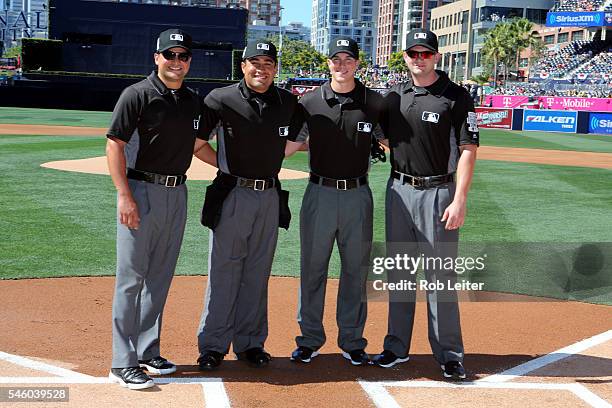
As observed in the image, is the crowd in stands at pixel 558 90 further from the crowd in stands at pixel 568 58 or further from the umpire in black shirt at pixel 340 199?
the umpire in black shirt at pixel 340 199

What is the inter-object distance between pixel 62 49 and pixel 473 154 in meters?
42.3

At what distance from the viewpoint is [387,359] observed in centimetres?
523

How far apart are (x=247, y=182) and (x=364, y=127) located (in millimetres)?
866

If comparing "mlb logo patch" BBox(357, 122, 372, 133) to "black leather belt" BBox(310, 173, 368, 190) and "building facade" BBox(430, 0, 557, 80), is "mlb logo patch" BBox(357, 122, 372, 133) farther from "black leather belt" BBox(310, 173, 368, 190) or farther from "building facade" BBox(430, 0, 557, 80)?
"building facade" BBox(430, 0, 557, 80)

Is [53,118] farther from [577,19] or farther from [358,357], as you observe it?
[577,19]

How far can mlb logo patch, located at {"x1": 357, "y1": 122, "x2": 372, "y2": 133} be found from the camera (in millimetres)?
5199

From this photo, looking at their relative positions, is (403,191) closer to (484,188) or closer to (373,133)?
(373,133)

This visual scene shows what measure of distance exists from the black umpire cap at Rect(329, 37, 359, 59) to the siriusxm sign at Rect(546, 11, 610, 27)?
66.9 m

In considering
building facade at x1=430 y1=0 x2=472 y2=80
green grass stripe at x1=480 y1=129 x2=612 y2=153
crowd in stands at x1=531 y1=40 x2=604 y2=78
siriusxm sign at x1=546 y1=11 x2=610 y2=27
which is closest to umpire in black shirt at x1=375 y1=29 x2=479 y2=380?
green grass stripe at x1=480 y1=129 x2=612 y2=153

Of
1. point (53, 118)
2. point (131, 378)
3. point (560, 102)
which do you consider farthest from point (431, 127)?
point (560, 102)

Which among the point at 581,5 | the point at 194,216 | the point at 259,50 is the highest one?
the point at 581,5

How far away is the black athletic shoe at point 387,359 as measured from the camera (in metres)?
5.21

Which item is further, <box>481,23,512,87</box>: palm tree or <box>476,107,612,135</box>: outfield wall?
<box>481,23,512,87</box>: palm tree

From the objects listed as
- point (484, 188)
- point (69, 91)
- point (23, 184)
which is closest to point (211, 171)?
point (23, 184)
